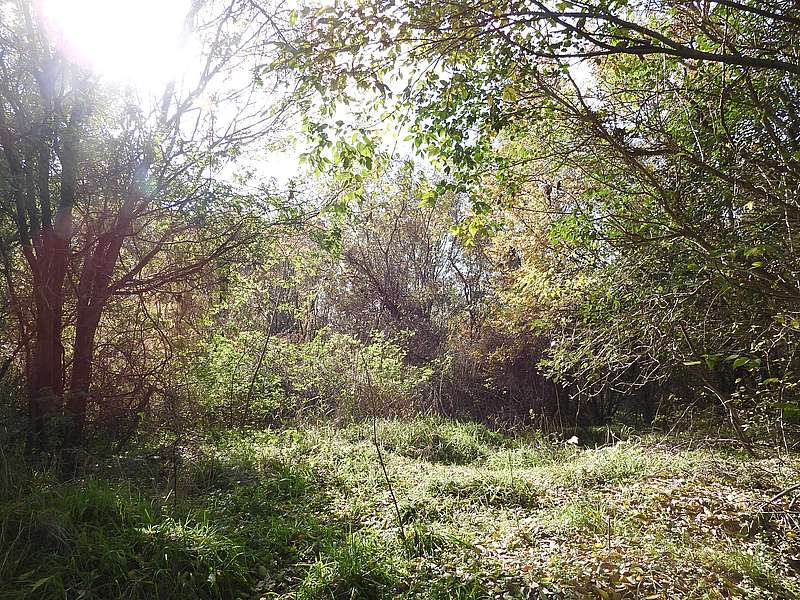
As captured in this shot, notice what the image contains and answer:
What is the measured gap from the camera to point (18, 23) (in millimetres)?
5824

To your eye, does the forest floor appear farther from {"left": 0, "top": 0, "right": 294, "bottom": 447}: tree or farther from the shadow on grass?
{"left": 0, "top": 0, "right": 294, "bottom": 447}: tree

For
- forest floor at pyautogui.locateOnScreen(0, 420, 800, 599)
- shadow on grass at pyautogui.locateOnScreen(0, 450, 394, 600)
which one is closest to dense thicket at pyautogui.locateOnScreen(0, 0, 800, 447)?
forest floor at pyautogui.locateOnScreen(0, 420, 800, 599)

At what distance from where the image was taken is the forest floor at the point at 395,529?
3418mm

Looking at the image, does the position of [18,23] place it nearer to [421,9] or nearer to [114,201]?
[114,201]

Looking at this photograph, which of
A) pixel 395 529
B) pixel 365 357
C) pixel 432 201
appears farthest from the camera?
pixel 365 357

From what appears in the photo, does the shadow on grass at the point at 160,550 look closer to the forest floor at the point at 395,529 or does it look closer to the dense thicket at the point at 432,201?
the forest floor at the point at 395,529

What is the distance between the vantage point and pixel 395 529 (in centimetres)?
433

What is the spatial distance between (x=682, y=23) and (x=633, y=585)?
4.47 meters

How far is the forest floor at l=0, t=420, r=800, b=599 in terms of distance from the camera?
3.42m

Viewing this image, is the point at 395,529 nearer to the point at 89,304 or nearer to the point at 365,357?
the point at 89,304

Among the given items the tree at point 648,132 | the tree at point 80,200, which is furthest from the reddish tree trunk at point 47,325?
the tree at point 648,132

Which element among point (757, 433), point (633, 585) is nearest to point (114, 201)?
point (633, 585)

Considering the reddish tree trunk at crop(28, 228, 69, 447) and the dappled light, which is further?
the reddish tree trunk at crop(28, 228, 69, 447)

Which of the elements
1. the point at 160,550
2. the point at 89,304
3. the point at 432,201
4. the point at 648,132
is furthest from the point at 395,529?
the point at 89,304
